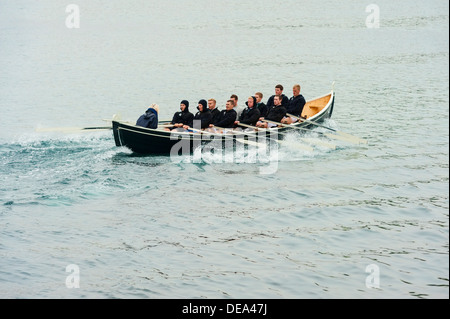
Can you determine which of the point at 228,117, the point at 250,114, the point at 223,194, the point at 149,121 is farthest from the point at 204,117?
the point at 223,194

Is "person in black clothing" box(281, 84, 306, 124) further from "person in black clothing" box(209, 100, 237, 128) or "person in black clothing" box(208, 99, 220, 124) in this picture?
"person in black clothing" box(208, 99, 220, 124)

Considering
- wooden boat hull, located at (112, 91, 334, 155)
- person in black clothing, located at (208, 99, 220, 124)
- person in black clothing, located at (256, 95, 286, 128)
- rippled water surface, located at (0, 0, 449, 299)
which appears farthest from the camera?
person in black clothing, located at (256, 95, 286, 128)

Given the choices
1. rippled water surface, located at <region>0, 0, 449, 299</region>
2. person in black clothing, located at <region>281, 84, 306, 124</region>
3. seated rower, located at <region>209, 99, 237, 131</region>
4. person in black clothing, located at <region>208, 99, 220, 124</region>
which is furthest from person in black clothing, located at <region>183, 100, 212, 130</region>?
person in black clothing, located at <region>281, 84, 306, 124</region>

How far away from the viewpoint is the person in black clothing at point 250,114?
22.6m

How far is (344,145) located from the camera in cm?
2388

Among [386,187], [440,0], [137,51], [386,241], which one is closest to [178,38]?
[137,51]

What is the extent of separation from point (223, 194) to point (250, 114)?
5237mm

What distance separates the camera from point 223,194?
18.4m

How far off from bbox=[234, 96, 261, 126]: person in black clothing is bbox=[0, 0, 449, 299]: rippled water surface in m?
1.46

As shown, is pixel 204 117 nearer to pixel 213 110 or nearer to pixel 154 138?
pixel 213 110

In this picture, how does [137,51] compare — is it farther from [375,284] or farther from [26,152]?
[375,284]

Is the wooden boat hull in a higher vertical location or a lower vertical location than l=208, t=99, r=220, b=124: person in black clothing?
lower

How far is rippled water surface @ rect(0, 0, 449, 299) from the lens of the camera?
1330 cm

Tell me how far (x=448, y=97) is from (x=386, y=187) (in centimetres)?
1577
